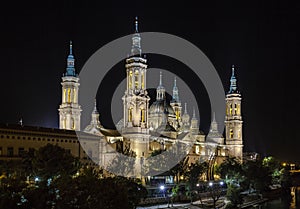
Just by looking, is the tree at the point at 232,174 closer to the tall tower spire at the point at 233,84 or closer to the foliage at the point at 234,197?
the foliage at the point at 234,197

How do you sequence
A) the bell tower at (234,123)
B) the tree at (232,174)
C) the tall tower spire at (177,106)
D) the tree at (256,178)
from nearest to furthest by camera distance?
1. the tree at (256,178)
2. the tree at (232,174)
3. the bell tower at (234,123)
4. the tall tower spire at (177,106)

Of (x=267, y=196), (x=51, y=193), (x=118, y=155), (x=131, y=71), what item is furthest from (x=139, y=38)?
(x=51, y=193)

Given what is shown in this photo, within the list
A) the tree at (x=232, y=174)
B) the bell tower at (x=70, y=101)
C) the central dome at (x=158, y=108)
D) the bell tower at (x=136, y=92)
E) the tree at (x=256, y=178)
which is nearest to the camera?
the tree at (x=256, y=178)

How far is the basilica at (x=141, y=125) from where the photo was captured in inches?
3007

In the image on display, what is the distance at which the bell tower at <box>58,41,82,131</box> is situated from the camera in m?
82.2

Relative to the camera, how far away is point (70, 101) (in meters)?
82.7

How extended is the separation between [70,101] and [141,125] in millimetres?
14208

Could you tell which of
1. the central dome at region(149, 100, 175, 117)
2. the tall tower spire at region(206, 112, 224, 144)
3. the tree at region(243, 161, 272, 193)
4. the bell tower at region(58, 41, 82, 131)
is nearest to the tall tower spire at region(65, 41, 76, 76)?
the bell tower at region(58, 41, 82, 131)

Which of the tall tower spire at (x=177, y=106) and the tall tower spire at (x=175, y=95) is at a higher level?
the tall tower spire at (x=175, y=95)

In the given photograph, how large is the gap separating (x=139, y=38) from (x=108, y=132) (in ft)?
55.6

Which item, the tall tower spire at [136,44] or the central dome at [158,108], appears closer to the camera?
the tall tower spire at [136,44]

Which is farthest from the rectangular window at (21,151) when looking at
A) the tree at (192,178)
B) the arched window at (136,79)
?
the arched window at (136,79)

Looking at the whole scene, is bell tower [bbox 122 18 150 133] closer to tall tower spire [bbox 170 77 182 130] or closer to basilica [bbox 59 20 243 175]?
basilica [bbox 59 20 243 175]

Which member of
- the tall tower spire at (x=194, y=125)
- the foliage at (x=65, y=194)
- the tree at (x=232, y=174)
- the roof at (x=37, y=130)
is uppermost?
the tall tower spire at (x=194, y=125)
